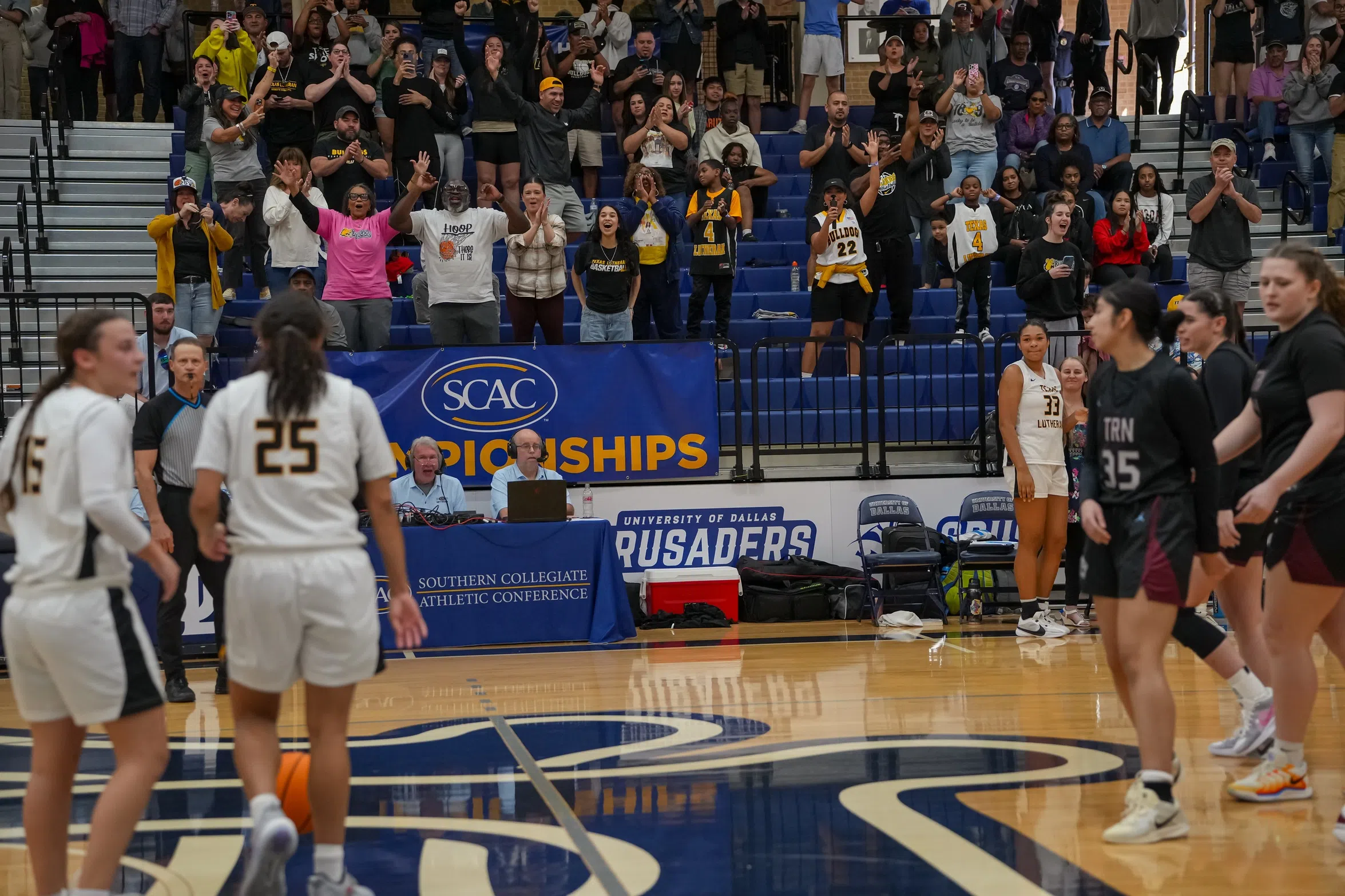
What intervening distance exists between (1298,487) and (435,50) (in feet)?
42.3

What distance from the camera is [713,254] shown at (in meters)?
13.5

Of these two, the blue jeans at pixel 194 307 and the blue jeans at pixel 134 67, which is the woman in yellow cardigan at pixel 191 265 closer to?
the blue jeans at pixel 194 307

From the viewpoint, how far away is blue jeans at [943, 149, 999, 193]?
15680 mm

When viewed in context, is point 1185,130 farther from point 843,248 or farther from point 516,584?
point 516,584

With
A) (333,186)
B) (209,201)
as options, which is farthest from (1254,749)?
(209,201)

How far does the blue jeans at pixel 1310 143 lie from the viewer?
16.2 metres

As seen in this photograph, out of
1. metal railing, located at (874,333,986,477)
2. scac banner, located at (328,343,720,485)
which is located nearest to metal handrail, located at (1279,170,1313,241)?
metal railing, located at (874,333,986,477)

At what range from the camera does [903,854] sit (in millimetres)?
4781

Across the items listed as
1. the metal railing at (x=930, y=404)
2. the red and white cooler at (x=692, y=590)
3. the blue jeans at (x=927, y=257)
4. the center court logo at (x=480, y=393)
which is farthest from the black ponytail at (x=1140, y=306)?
the blue jeans at (x=927, y=257)

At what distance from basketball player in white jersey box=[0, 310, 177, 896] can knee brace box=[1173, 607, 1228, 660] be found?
12.6 ft

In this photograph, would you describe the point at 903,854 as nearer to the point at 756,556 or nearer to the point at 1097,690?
the point at 1097,690

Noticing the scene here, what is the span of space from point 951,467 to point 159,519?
7201 mm

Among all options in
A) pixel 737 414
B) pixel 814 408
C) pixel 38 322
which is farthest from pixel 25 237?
pixel 814 408

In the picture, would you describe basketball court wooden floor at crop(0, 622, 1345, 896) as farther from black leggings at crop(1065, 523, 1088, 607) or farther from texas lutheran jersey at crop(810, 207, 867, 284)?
texas lutheran jersey at crop(810, 207, 867, 284)
